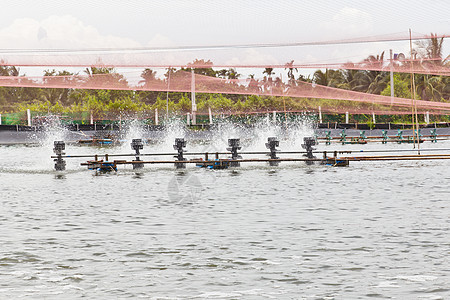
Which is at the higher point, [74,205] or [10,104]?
[10,104]

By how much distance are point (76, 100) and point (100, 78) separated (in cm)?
1493

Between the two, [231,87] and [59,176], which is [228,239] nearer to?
[59,176]

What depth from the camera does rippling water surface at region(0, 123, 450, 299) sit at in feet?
29.6

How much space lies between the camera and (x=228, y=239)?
A: 12102 mm

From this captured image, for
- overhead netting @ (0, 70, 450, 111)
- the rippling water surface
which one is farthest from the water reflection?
overhead netting @ (0, 70, 450, 111)

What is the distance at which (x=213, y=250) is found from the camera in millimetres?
11172

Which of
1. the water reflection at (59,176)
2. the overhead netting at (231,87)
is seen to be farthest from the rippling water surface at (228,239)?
the overhead netting at (231,87)

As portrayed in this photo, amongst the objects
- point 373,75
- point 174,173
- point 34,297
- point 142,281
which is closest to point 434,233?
point 142,281

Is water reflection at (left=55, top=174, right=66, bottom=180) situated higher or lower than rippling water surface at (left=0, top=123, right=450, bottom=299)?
higher

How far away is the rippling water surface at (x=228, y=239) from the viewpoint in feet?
29.6

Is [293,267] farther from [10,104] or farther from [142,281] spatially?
[10,104]

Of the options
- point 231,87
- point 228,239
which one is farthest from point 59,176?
point 231,87

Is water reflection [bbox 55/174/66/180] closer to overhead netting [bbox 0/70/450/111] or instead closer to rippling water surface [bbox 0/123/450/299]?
rippling water surface [bbox 0/123/450/299]

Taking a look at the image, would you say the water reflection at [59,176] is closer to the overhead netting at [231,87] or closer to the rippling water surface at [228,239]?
the rippling water surface at [228,239]
